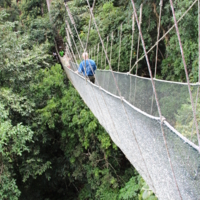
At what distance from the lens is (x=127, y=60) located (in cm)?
464

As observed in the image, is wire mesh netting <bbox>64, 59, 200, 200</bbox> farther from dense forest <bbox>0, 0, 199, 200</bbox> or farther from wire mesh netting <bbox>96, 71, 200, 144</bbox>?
dense forest <bbox>0, 0, 199, 200</bbox>

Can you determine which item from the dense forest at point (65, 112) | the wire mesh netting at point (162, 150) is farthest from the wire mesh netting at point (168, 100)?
the dense forest at point (65, 112)

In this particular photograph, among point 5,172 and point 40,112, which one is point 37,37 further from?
point 5,172

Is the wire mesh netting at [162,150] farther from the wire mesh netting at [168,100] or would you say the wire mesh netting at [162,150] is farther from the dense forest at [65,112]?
the dense forest at [65,112]

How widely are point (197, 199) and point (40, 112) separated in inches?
157

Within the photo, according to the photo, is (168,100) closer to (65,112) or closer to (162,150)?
(162,150)

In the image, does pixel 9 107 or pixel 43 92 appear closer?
pixel 9 107

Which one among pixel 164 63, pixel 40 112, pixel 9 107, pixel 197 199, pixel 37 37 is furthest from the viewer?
pixel 37 37

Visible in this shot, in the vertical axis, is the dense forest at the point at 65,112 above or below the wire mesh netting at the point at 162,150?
below

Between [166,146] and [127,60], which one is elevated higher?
[166,146]

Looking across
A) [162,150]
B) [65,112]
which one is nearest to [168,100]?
[162,150]

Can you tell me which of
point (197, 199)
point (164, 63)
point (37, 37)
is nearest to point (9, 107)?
point (164, 63)

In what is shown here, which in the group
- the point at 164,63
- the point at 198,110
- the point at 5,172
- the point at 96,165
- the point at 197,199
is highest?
the point at 197,199

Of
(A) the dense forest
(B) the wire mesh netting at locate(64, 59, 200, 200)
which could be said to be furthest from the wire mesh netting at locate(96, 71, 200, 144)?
(A) the dense forest
